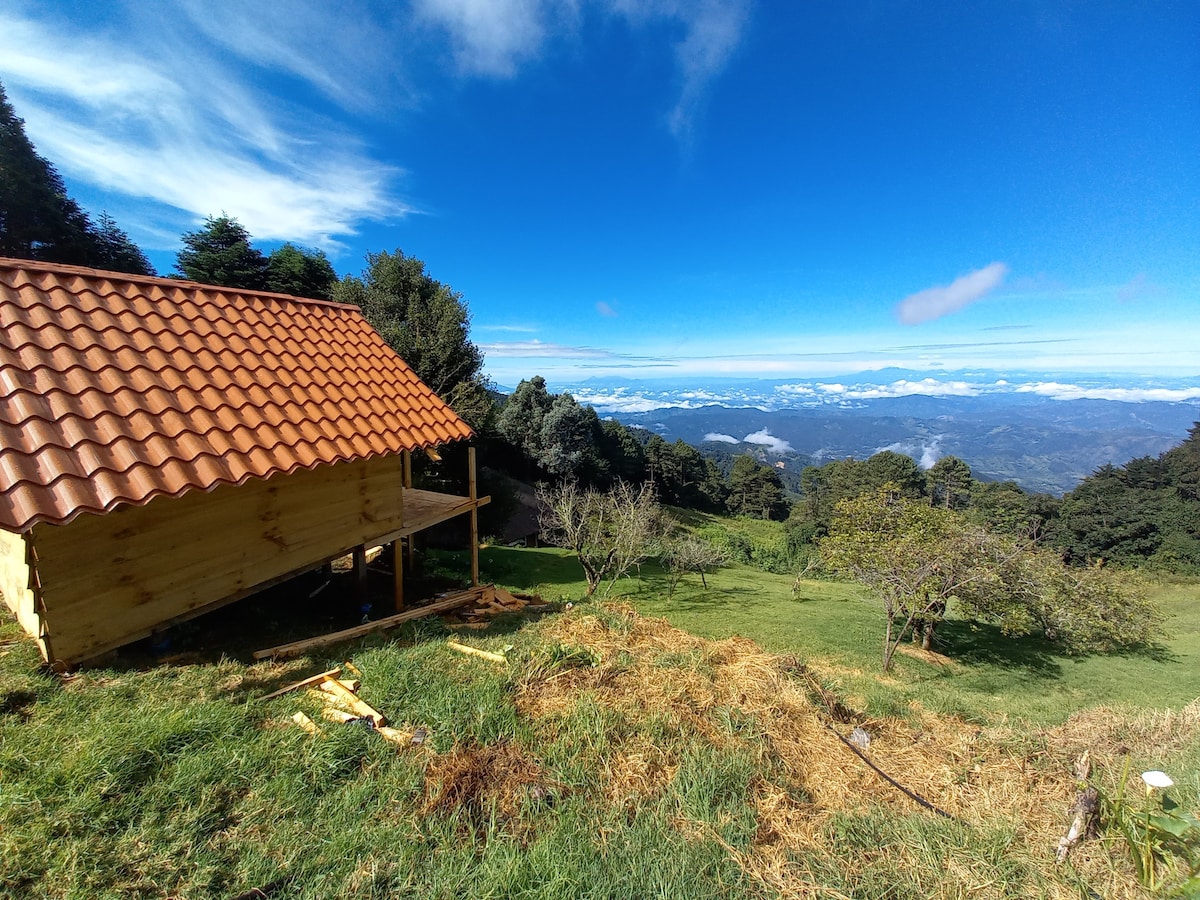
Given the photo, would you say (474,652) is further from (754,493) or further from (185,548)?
(754,493)

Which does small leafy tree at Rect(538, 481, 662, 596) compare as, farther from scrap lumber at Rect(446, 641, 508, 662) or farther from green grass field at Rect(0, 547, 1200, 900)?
green grass field at Rect(0, 547, 1200, 900)

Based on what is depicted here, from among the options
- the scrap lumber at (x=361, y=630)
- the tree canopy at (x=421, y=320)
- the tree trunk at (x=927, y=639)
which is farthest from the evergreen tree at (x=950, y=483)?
the scrap lumber at (x=361, y=630)

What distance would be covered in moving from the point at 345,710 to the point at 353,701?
0.10 m

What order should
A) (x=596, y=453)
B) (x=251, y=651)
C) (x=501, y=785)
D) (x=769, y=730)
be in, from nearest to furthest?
(x=501, y=785), (x=769, y=730), (x=251, y=651), (x=596, y=453)

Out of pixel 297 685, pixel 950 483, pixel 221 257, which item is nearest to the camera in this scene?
pixel 297 685

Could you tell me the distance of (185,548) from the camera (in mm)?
5070

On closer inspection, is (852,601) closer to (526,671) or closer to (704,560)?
(704,560)

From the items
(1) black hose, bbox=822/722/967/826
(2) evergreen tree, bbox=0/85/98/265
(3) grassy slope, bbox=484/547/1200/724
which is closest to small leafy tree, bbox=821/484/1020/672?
(3) grassy slope, bbox=484/547/1200/724

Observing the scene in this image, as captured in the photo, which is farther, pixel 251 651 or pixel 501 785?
pixel 251 651

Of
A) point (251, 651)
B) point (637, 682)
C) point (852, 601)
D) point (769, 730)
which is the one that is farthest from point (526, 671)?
point (852, 601)

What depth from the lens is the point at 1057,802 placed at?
339 centimetres

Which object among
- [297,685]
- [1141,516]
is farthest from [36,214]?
[1141,516]

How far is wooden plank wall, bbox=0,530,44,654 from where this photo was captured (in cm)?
426

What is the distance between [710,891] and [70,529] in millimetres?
5905
